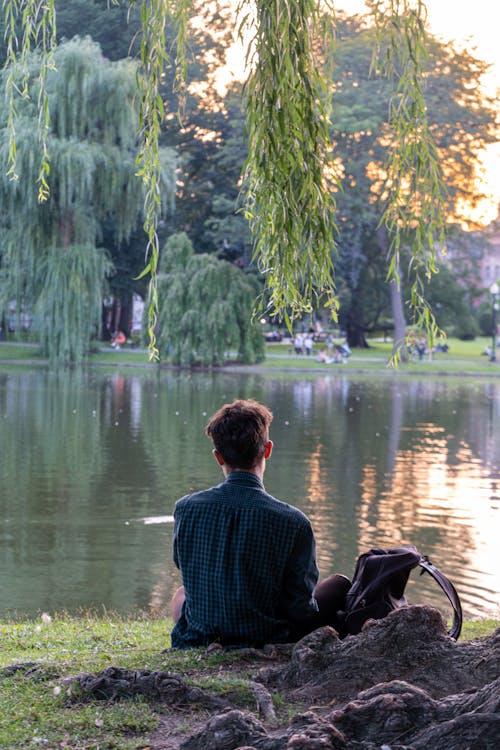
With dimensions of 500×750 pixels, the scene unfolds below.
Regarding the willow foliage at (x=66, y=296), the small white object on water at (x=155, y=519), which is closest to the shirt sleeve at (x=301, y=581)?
the small white object on water at (x=155, y=519)

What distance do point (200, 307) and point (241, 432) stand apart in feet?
125

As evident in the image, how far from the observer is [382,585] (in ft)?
15.0

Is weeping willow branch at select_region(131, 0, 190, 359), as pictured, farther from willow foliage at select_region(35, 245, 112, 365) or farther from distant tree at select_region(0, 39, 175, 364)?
willow foliage at select_region(35, 245, 112, 365)

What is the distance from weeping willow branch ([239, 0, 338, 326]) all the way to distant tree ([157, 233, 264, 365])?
117ft

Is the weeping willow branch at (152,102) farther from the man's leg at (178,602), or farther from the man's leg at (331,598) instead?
the man's leg at (331,598)

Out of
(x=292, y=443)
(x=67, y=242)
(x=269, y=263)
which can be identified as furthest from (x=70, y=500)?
(x=67, y=242)

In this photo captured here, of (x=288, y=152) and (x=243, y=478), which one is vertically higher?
(x=288, y=152)

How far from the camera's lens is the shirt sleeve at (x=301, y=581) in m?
4.44

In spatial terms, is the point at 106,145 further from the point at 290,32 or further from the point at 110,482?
the point at 290,32

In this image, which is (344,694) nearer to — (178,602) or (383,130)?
(178,602)

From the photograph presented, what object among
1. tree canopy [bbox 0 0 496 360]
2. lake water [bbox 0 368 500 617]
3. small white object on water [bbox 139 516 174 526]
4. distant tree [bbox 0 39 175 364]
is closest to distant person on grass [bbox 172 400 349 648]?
tree canopy [bbox 0 0 496 360]

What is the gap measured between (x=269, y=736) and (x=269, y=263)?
297cm

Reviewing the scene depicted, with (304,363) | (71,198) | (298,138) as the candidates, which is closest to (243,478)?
(298,138)

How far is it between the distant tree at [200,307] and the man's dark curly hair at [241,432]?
36921 mm
